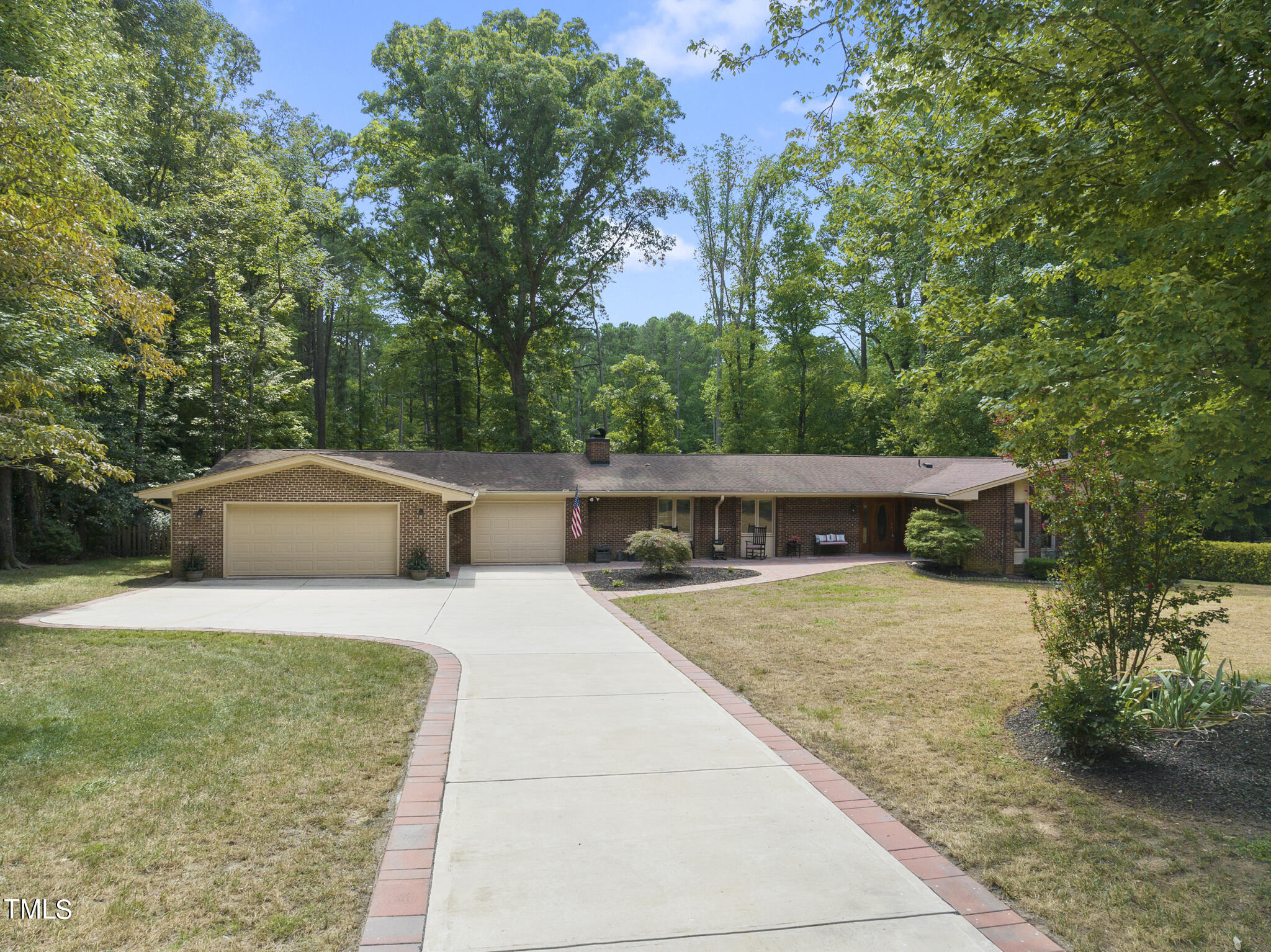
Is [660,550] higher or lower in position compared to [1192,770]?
higher

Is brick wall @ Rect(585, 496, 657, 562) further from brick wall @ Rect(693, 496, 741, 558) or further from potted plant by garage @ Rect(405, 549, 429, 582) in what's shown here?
potted plant by garage @ Rect(405, 549, 429, 582)

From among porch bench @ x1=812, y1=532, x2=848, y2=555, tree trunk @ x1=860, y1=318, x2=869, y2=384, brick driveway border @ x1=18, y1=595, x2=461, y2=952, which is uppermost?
tree trunk @ x1=860, y1=318, x2=869, y2=384

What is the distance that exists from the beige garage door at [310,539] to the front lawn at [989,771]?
821 centimetres

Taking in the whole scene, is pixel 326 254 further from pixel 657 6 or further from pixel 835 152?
pixel 835 152

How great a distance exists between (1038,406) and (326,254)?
28.0 meters

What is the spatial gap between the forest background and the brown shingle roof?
4.27m

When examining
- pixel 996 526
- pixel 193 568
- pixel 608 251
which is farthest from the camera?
pixel 608 251

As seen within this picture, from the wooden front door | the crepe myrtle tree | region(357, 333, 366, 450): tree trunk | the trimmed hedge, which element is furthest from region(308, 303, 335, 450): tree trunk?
the trimmed hedge

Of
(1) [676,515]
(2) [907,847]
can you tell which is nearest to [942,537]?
(1) [676,515]

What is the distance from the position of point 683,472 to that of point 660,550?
636cm

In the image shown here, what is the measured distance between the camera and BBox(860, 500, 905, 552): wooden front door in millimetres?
22891

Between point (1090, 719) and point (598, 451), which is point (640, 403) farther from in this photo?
point (1090, 719)

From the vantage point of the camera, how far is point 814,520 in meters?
22.4

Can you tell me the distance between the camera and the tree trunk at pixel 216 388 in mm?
23984
